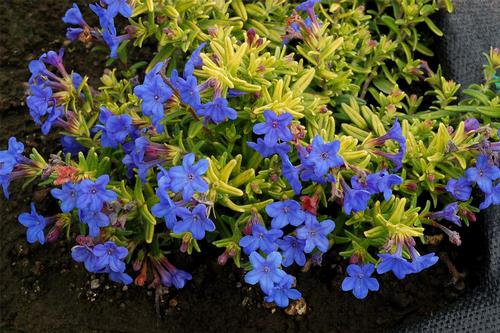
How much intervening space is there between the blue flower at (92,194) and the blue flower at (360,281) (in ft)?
3.42

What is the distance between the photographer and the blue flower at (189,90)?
238cm

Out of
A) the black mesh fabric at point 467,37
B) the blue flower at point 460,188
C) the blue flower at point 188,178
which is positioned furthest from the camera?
the black mesh fabric at point 467,37

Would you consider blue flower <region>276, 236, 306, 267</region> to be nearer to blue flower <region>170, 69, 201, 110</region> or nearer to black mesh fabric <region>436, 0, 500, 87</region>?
blue flower <region>170, 69, 201, 110</region>

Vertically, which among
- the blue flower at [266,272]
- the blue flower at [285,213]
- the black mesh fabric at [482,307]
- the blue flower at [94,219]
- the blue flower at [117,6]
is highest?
the blue flower at [117,6]

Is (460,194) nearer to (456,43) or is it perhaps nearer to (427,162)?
(427,162)

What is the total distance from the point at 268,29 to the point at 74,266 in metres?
1.68

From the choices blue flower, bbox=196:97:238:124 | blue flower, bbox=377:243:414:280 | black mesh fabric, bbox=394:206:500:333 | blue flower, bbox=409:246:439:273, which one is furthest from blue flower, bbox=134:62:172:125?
black mesh fabric, bbox=394:206:500:333

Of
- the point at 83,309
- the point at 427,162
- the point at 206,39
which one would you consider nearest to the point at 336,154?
the point at 427,162

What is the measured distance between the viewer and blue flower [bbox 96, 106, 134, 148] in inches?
104

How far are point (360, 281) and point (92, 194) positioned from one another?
3.89 feet

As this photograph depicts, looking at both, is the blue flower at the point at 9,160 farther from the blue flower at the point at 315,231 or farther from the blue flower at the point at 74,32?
the blue flower at the point at 315,231

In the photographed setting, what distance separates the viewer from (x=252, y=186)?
2.69 meters

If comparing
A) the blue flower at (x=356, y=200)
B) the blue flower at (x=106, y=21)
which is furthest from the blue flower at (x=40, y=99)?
the blue flower at (x=356, y=200)

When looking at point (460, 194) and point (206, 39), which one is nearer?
point (460, 194)
